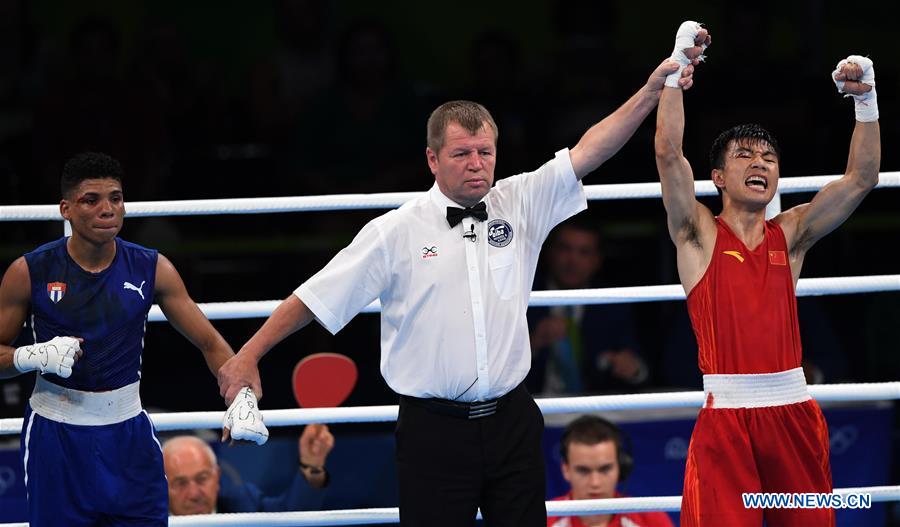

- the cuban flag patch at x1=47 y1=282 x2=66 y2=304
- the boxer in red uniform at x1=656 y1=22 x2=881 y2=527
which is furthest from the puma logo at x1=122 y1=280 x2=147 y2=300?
the boxer in red uniform at x1=656 y1=22 x2=881 y2=527

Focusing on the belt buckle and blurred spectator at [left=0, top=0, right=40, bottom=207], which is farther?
blurred spectator at [left=0, top=0, right=40, bottom=207]

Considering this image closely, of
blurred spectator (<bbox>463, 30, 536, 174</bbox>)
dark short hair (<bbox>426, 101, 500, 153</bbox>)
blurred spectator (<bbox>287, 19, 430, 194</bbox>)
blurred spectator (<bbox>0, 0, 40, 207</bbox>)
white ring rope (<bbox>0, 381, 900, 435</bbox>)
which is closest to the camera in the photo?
dark short hair (<bbox>426, 101, 500, 153</bbox>)

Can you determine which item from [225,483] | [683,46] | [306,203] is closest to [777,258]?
[683,46]

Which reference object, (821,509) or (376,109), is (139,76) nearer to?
(376,109)

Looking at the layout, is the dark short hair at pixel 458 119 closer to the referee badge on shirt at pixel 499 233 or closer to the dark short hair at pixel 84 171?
the referee badge on shirt at pixel 499 233

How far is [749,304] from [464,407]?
33.3 inches

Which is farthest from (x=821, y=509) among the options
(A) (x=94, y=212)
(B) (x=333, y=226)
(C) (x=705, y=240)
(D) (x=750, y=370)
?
(B) (x=333, y=226)

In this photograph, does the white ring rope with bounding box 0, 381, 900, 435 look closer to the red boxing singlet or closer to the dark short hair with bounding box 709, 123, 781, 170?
the red boxing singlet

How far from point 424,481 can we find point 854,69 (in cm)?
166

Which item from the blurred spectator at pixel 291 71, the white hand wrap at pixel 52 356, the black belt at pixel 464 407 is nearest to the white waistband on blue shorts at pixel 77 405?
the white hand wrap at pixel 52 356

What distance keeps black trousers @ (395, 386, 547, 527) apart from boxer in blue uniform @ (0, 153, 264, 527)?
0.77 meters

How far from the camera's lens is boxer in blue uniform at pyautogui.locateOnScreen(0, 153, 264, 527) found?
11.1ft

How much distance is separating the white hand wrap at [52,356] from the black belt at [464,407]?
3.11 ft

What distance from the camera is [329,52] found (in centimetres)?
745
